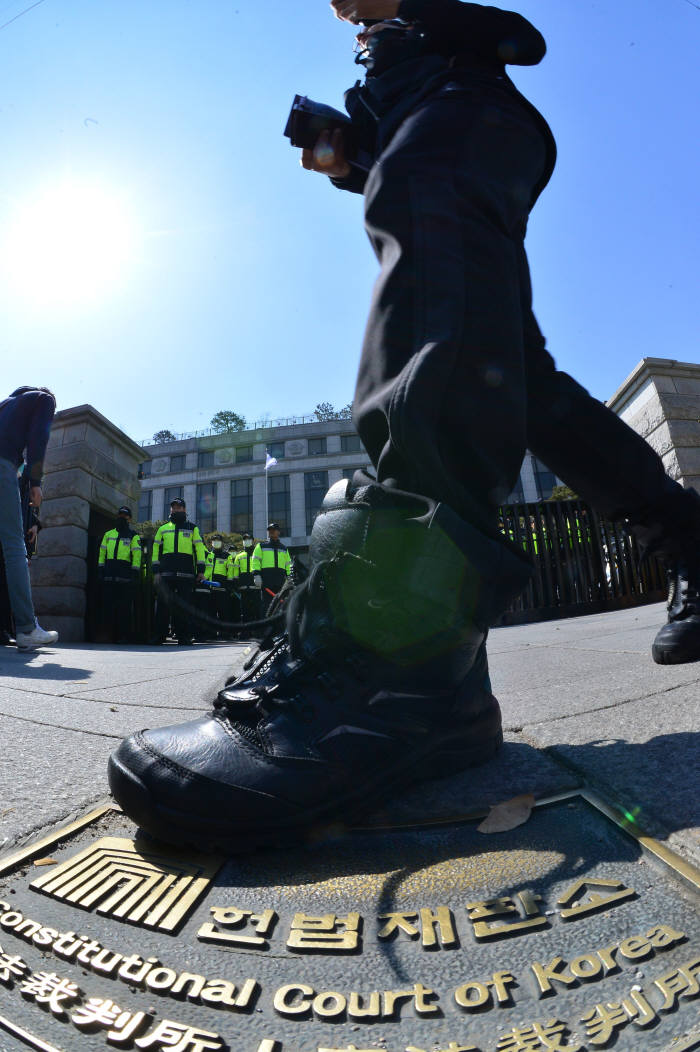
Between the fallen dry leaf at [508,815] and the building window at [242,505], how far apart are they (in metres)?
44.7

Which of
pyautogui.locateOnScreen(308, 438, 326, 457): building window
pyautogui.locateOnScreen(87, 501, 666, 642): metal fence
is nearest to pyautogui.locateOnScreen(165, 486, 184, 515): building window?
pyautogui.locateOnScreen(308, 438, 326, 457): building window

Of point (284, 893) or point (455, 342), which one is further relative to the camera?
point (455, 342)

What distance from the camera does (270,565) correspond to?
1140 cm

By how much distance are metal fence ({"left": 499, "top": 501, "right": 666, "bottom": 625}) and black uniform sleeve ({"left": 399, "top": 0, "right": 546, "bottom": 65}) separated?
23.5 feet

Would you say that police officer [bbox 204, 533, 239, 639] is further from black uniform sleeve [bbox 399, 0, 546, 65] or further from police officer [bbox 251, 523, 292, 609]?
black uniform sleeve [bbox 399, 0, 546, 65]

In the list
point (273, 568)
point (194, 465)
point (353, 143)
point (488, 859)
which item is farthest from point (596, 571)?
point (194, 465)

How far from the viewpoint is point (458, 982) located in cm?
52

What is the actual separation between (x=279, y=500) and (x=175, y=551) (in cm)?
3622

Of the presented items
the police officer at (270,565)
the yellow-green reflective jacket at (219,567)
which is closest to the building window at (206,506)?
the yellow-green reflective jacket at (219,567)

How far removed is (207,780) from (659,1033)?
53cm

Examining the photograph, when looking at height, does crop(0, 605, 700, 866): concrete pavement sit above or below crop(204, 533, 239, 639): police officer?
below

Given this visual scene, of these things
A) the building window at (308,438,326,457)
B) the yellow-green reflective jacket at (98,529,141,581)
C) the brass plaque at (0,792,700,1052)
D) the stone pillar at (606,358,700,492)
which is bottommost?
the brass plaque at (0,792,700,1052)

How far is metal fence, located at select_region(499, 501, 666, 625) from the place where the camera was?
826 centimetres

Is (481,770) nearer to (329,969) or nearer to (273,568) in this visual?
(329,969)
